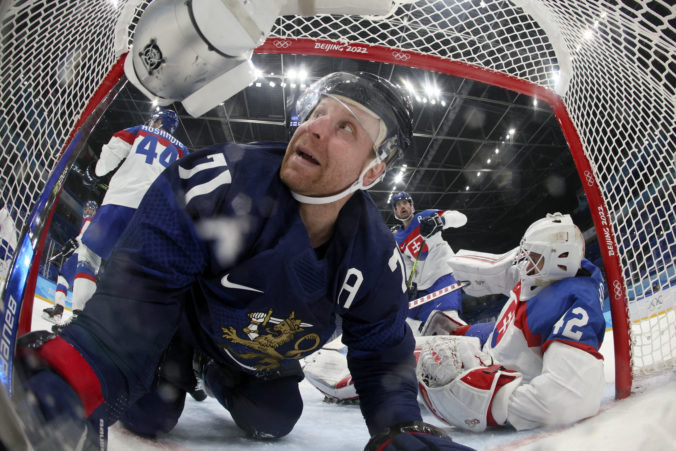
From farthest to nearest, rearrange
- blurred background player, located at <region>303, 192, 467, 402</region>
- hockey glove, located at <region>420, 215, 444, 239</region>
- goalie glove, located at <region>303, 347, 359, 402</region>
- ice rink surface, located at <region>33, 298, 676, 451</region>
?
hockey glove, located at <region>420, 215, 444, 239</region> < blurred background player, located at <region>303, 192, 467, 402</region> < goalie glove, located at <region>303, 347, 359, 402</region> < ice rink surface, located at <region>33, 298, 676, 451</region>

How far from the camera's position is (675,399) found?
36 centimetres

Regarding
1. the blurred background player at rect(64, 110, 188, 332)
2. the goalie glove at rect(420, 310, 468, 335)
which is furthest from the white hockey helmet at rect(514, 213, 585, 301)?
the blurred background player at rect(64, 110, 188, 332)

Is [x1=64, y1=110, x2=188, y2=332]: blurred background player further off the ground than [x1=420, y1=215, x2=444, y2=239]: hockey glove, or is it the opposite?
[x1=64, y1=110, x2=188, y2=332]: blurred background player

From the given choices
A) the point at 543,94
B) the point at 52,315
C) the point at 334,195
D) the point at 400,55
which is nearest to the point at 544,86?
the point at 543,94

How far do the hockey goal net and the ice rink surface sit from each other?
433mm

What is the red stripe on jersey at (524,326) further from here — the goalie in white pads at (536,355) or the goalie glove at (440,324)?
the goalie glove at (440,324)

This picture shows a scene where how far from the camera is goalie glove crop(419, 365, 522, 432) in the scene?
4.91 feet

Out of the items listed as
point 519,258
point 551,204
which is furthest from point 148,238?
point 551,204

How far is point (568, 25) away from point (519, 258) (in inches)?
41.9

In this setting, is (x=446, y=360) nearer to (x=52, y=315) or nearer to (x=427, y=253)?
(x=427, y=253)

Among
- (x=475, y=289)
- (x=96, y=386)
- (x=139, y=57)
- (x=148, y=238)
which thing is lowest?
(x=475, y=289)

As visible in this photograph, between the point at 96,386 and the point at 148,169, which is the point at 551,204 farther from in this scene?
the point at 96,386

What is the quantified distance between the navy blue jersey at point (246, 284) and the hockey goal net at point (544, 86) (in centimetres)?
28

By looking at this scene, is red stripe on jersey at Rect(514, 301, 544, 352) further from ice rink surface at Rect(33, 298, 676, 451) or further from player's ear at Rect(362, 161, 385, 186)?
player's ear at Rect(362, 161, 385, 186)
